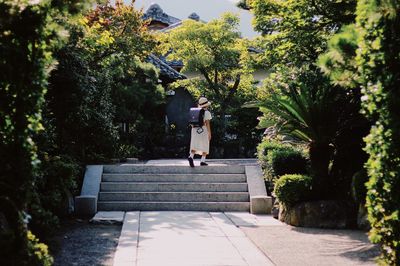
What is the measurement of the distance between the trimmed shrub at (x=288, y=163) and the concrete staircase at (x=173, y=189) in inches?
42.7

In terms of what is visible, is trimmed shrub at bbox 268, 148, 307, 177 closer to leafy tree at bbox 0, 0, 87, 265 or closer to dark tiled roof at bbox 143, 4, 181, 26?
leafy tree at bbox 0, 0, 87, 265

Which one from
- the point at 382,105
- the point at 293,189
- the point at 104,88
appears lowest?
the point at 293,189

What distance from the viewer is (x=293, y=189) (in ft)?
→ 28.3

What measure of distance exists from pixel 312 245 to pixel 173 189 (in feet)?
14.8

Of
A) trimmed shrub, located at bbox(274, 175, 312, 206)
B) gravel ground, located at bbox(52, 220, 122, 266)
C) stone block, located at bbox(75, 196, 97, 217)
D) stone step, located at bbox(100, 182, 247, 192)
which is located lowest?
gravel ground, located at bbox(52, 220, 122, 266)

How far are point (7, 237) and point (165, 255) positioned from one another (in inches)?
102

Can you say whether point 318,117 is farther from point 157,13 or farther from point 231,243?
point 157,13

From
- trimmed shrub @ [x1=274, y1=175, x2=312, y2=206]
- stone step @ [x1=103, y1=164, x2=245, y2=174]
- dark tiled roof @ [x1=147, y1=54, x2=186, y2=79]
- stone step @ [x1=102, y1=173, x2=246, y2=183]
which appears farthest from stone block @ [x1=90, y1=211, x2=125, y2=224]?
dark tiled roof @ [x1=147, y1=54, x2=186, y2=79]

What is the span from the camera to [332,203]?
8.40 m

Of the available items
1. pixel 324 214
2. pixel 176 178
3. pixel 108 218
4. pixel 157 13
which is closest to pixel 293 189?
pixel 324 214

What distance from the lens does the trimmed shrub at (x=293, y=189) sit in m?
8.65

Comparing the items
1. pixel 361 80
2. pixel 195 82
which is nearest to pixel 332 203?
pixel 361 80

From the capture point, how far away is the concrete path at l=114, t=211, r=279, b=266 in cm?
588

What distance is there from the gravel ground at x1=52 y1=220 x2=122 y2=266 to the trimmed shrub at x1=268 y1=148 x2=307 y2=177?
359 centimetres
